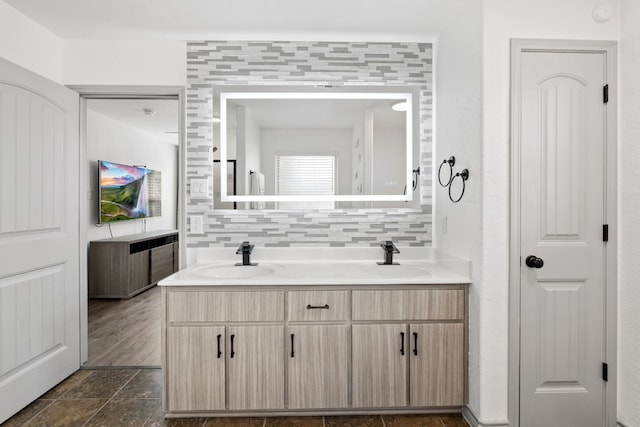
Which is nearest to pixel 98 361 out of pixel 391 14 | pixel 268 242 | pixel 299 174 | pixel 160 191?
pixel 268 242

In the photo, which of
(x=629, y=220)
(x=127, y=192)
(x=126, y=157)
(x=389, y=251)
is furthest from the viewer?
(x=126, y=157)

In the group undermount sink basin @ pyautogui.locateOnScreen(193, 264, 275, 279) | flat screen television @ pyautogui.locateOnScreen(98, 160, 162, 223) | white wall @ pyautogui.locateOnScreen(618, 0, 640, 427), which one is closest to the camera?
white wall @ pyautogui.locateOnScreen(618, 0, 640, 427)

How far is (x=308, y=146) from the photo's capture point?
2654mm

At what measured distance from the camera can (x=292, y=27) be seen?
95.7 inches

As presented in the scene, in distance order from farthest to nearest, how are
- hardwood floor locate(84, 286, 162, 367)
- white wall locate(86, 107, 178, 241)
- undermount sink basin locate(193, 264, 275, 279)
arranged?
white wall locate(86, 107, 178, 241)
hardwood floor locate(84, 286, 162, 367)
undermount sink basin locate(193, 264, 275, 279)

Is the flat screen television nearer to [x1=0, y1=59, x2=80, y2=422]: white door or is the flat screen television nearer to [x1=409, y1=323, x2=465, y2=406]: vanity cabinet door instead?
[x1=0, y1=59, x2=80, y2=422]: white door

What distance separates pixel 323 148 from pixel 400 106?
63 cm

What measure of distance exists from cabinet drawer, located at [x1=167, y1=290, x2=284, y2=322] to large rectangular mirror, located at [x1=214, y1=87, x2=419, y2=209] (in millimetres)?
781

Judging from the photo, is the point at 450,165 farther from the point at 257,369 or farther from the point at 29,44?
the point at 29,44

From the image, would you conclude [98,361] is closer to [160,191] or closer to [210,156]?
[210,156]

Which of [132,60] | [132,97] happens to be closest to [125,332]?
[132,97]

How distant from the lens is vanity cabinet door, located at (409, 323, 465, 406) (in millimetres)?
2051

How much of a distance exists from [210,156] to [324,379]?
64.6 inches

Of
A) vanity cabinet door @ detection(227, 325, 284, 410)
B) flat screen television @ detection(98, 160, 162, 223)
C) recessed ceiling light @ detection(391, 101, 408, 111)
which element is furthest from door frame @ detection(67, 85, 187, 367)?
flat screen television @ detection(98, 160, 162, 223)
